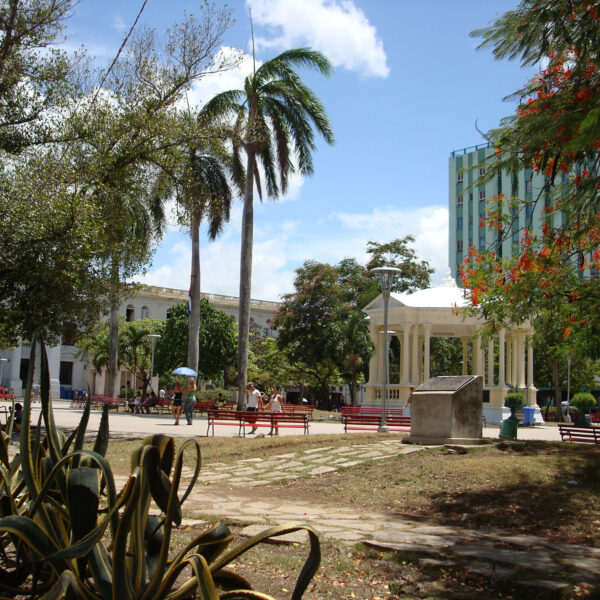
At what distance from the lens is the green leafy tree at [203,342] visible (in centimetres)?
3959

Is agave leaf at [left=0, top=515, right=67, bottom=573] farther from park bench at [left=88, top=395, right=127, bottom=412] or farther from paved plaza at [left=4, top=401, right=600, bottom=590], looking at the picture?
park bench at [left=88, top=395, right=127, bottom=412]

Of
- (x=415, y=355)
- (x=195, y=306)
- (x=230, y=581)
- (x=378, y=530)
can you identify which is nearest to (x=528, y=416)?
(x=415, y=355)

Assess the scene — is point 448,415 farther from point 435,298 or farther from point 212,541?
point 435,298

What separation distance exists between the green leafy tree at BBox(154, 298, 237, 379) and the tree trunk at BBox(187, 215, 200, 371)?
412 inches

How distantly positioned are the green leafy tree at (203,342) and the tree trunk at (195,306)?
10.5 m

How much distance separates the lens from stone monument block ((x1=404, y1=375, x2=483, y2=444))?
479 inches

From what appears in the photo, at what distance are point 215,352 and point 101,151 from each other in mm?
28026

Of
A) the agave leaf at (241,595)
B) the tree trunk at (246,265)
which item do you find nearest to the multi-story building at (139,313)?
the tree trunk at (246,265)

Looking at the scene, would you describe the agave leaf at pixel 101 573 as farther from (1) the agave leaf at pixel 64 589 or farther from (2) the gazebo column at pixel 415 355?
(2) the gazebo column at pixel 415 355

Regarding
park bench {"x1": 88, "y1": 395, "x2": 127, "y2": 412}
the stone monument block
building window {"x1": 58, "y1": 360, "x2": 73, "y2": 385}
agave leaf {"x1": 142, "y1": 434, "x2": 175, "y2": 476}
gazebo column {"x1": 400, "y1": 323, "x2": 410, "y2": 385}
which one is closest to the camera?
agave leaf {"x1": 142, "y1": 434, "x2": 175, "y2": 476}

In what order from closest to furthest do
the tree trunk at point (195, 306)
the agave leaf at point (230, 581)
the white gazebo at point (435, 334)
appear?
the agave leaf at point (230, 581) < the white gazebo at point (435, 334) < the tree trunk at point (195, 306)

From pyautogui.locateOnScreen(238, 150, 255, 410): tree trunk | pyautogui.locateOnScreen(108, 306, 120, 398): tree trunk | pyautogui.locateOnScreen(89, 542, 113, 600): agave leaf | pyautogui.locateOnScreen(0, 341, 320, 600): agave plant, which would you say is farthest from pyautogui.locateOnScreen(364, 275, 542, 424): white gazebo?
pyautogui.locateOnScreen(89, 542, 113, 600): agave leaf

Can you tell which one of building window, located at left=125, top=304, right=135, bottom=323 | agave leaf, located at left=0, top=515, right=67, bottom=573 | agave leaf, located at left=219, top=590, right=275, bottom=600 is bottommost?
agave leaf, located at left=219, top=590, right=275, bottom=600

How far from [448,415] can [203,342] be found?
95.0 feet
